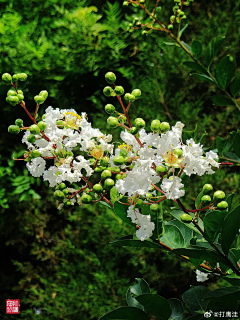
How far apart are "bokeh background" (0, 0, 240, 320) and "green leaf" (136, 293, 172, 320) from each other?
998 mm

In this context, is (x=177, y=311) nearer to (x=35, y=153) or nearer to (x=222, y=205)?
(x=222, y=205)

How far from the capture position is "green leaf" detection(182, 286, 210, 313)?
0.62 m

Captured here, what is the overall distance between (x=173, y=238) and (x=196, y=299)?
153 mm

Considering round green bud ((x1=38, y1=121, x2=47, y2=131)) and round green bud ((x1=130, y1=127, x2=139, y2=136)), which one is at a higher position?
round green bud ((x1=130, y1=127, x2=139, y2=136))

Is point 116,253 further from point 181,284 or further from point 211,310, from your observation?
point 211,310

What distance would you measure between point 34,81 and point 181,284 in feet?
4.46

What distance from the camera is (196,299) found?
24.7 inches

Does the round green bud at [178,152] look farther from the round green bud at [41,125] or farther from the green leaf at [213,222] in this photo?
the round green bud at [41,125]

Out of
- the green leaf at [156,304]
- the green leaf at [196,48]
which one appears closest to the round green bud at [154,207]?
the green leaf at [156,304]

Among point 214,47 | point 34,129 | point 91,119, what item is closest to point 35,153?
point 34,129

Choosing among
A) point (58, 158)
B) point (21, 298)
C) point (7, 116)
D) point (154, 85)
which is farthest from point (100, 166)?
point (21, 298)

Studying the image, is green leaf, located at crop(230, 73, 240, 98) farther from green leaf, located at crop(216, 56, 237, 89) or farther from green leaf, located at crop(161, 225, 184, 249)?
green leaf, located at crop(161, 225, 184, 249)

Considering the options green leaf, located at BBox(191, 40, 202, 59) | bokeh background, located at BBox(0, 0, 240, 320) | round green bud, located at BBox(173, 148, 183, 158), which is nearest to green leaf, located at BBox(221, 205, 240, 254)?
round green bud, located at BBox(173, 148, 183, 158)

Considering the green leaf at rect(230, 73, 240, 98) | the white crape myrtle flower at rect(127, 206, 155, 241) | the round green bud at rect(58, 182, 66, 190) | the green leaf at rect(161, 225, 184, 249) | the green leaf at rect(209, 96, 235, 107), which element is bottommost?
the green leaf at rect(161, 225, 184, 249)
